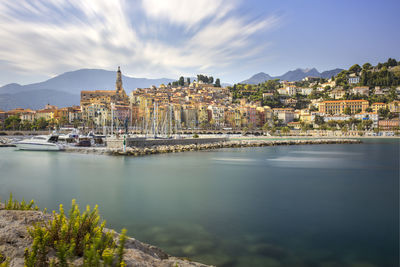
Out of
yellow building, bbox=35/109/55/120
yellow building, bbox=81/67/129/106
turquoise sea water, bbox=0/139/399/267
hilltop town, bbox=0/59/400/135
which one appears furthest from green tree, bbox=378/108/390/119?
yellow building, bbox=35/109/55/120

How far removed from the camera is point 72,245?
10.0 ft

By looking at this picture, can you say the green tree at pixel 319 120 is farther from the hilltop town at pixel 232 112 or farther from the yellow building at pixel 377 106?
the yellow building at pixel 377 106

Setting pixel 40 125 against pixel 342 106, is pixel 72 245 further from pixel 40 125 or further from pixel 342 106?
pixel 342 106

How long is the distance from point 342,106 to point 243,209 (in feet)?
312

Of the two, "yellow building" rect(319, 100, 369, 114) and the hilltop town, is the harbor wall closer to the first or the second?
the hilltop town

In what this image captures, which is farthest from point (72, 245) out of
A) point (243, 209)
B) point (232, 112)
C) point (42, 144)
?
point (232, 112)

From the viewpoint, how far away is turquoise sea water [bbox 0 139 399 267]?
5.72 meters

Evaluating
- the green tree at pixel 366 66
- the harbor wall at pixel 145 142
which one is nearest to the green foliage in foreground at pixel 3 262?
the harbor wall at pixel 145 142

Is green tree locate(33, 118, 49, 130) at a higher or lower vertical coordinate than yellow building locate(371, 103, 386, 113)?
lower

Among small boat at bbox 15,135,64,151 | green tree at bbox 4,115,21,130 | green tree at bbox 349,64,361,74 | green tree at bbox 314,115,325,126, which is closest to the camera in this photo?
small boat at bbox 15,135,64,151

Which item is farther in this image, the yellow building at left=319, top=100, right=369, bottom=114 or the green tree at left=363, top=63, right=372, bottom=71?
the green tree at left=363, top=63, right=372, bottom=71

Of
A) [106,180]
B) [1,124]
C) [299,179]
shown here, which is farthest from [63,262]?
[1,124]

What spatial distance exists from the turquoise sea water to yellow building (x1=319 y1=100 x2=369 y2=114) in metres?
82.5

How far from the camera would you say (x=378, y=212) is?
902cm
